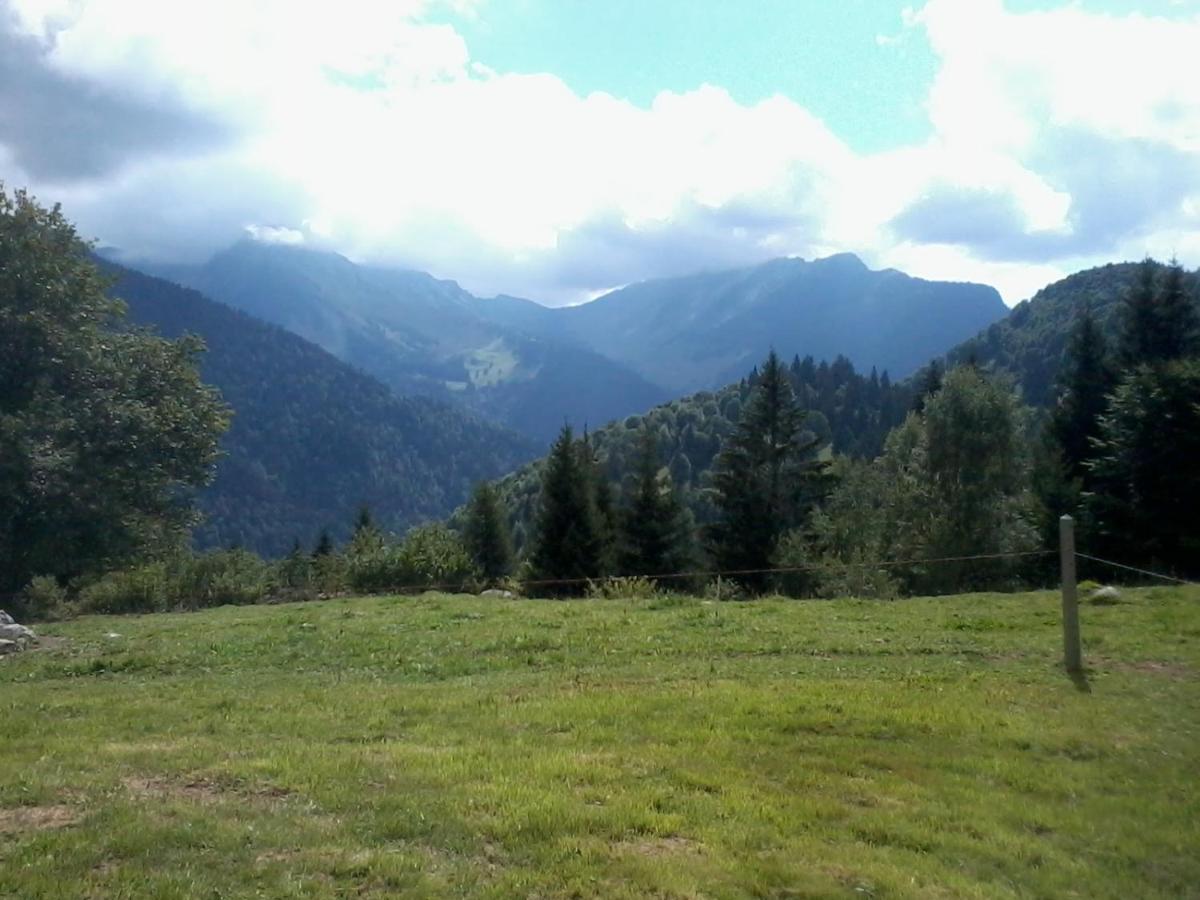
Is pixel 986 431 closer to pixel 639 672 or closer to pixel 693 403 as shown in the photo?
pixel 639 672

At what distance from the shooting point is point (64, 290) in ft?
112

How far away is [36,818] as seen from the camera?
646cm

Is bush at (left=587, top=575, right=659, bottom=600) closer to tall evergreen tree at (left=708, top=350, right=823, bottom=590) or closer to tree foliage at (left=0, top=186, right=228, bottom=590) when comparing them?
tree foliage at (left=0, top=186, right=228, bottom=590)

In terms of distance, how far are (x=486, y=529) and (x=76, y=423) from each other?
2583 cm

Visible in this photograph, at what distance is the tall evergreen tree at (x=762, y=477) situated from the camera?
1955 inches

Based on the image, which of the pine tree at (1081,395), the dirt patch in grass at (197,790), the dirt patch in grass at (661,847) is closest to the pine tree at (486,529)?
the pine tree at (1081,395)

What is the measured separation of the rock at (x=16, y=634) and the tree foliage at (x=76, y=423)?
13331 millimetres

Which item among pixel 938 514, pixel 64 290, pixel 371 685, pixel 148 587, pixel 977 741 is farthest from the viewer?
pixel 938 514

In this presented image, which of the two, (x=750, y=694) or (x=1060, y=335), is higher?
(x=1060, y=335)

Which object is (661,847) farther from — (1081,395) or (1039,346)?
(1039,346)

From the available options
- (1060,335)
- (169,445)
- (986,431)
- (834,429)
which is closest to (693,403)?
(834,429)

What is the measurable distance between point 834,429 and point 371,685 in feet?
523

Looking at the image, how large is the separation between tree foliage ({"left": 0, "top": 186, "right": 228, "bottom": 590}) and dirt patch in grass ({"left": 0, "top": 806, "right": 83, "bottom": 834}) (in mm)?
26070

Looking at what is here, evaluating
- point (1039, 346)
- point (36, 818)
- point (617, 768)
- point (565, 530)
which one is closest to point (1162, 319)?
point (565, 530)
